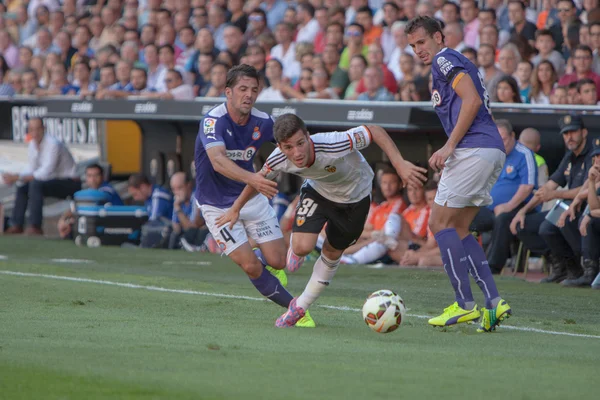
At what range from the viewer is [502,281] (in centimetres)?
1130

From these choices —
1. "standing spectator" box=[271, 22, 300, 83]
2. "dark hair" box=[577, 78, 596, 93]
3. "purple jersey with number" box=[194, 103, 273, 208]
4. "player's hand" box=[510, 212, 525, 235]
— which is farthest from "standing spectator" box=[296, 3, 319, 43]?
"purple jersey with number" box=[194, 103, 273, 208]

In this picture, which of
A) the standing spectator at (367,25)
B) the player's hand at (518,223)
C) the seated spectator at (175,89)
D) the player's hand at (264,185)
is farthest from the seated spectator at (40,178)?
the player's hand at (264,185)

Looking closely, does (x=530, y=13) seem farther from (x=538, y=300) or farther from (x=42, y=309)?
(x=42, y=309)

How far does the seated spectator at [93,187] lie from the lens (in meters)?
17.0

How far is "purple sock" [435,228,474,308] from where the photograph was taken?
24.0 feet

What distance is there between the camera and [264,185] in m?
7.10

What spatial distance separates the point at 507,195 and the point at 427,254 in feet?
4.54

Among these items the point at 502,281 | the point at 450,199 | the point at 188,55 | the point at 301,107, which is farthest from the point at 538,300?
the point at 188,55

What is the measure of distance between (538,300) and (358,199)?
2744 mm

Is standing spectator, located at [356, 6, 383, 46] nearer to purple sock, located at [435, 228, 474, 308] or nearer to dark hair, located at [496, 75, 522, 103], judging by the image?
dark hair, located at [496, 75, 522, 103]

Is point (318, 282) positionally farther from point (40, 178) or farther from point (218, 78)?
point (40, 178)

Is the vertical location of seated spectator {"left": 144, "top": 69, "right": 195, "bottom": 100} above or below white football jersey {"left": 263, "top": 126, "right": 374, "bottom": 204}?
above

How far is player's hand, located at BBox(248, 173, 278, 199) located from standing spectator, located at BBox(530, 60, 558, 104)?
6.56m

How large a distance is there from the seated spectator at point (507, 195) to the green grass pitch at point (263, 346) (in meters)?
1.03
